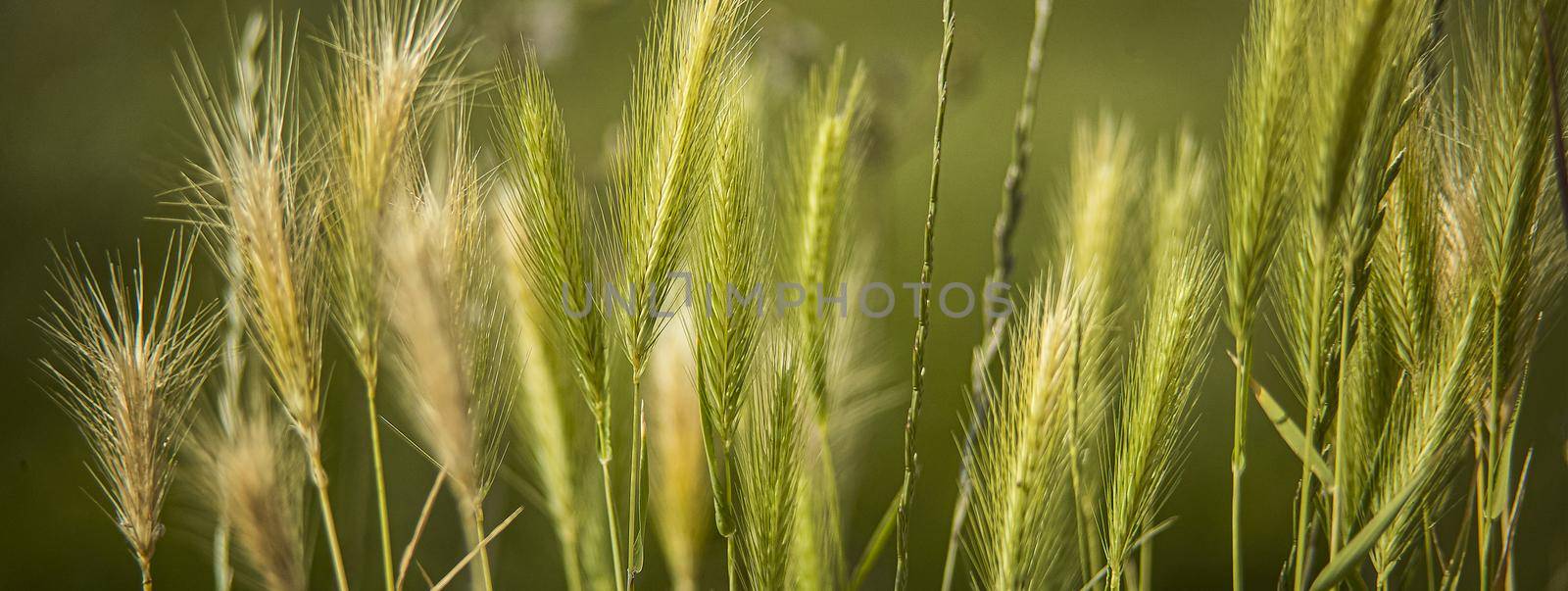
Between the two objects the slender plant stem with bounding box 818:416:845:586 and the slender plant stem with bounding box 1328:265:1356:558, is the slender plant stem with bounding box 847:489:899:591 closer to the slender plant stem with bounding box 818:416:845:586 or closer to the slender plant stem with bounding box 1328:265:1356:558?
the slender plant stem with bounding box 818:416:845:586

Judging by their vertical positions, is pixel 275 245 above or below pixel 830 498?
above

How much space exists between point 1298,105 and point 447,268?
1.03 ft

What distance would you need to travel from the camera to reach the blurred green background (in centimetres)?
71

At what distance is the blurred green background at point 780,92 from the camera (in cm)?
71

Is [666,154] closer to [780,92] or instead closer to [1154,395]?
[1154,395]

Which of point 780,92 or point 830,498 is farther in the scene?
point 780,92

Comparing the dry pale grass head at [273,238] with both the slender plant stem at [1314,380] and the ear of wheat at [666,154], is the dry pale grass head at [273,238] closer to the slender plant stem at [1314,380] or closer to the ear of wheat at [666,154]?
the ear of wheat at [666,154]

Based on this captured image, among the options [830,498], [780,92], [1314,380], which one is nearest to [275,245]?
[830,498]

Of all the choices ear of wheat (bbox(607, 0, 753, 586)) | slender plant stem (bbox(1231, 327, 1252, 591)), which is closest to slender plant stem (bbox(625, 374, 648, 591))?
ear of wheat (bbox(607, 0, 753, 586))

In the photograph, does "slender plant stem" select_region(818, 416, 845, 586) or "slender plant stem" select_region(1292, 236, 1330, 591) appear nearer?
"slender plant stem" select_region(1292, 236, 1330, 591)

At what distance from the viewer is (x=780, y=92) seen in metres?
0.69

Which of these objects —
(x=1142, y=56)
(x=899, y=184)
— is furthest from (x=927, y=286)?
(x=1142, y=56)

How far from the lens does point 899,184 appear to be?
2.98 feet

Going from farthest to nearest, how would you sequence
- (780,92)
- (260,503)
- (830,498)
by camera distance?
(780,92)
(830,498)
(260,503)
